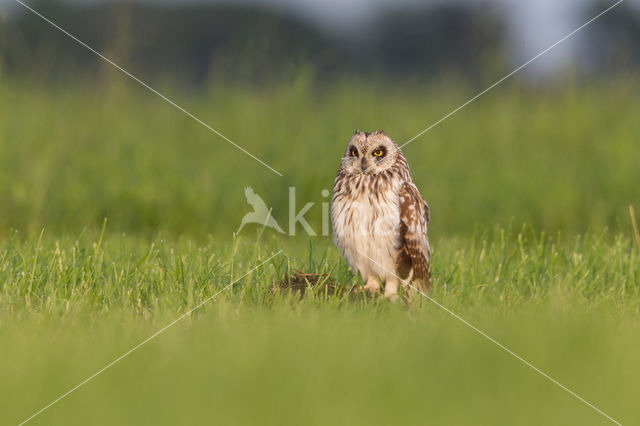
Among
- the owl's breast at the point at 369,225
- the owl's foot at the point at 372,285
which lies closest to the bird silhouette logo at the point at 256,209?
the owl's foot at the point at 372,285

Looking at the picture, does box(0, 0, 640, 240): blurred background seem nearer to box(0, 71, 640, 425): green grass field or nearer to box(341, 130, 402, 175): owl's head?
box(0, 71, 640, 425): green grass field

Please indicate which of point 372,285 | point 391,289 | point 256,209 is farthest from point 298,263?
point 256,209

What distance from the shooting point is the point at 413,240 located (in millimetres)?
5336

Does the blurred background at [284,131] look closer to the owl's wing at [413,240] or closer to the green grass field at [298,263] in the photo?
the green grass field at [298,263]

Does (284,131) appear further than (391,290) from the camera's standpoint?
Yes

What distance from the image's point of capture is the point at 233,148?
30.8 ft

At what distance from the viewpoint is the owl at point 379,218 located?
534cm

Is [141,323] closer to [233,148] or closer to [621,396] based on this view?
[621,396]

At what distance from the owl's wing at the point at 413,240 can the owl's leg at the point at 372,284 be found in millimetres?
200

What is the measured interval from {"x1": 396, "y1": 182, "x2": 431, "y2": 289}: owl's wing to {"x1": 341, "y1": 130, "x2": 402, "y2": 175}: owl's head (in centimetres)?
21

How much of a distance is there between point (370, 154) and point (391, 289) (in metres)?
0.93

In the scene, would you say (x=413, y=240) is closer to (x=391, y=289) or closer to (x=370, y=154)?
(x=391, y=289)

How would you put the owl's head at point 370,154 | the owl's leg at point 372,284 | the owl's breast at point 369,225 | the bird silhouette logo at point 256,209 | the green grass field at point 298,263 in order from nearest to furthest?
1. the green grass field at point 298,263
2. the owl's breast at point 369,225
3. the owl's head at point 370,154
4. the owl's leg at point 372,284
5. the bird silhouette logo at point 256,209

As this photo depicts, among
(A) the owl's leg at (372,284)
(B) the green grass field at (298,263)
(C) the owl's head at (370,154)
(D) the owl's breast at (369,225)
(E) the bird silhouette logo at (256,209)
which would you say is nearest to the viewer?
(B) the green grass field at (298,263)
